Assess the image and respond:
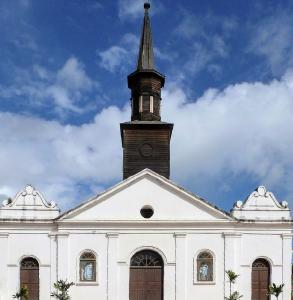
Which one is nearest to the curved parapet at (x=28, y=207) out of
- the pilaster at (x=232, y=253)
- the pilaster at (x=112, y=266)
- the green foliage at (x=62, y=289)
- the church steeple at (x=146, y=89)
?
the pilaster at (x=112, y=266)

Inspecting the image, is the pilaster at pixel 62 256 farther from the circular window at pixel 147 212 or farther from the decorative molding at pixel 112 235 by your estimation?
the circular window at pixel 147 212

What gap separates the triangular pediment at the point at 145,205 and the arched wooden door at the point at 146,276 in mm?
1877

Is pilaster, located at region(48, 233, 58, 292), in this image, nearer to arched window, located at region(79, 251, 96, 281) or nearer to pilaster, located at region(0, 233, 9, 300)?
arched window, located at region(79, 251, 96, 281)

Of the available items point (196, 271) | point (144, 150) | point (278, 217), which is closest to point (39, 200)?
point (144, 150)

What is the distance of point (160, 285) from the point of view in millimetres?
27594

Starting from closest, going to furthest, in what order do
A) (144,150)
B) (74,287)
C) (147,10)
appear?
(74,287) → (144,150) → (147,10)

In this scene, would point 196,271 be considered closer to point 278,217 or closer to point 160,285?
point 160,285

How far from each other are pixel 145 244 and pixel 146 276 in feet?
5.04

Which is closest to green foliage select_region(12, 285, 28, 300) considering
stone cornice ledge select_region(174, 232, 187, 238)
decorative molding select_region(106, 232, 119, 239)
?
decorative molding select_region(106, 232, 119, 239)

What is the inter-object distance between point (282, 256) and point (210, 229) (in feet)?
12.1

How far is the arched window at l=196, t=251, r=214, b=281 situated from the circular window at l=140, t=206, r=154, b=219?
9.98ft

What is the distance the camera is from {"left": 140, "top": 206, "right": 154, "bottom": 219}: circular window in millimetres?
28109

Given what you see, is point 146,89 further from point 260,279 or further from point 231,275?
point 260,279

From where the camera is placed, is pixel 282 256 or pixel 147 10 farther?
pixel 147 10
